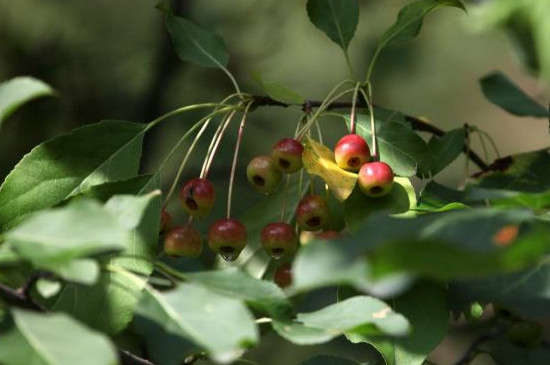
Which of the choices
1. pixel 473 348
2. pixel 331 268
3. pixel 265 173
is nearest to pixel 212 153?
pixel 265 173

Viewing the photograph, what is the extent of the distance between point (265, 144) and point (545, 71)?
5.46 ft

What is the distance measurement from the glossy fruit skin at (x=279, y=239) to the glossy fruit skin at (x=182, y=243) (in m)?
0.09

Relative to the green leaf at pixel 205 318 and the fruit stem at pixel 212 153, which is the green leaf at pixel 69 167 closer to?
the fruit stem at pixel 212 153

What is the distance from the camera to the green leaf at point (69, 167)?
3.39ft

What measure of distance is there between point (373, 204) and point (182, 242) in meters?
0.23

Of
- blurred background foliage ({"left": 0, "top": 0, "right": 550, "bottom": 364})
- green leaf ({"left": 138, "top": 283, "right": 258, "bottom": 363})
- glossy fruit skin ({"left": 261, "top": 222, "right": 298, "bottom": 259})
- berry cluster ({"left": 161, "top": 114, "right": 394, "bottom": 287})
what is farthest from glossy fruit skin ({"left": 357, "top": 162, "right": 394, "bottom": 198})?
blurred background foliage ({"left": 0, "top": 0, "right": 550, "bottom": 364})

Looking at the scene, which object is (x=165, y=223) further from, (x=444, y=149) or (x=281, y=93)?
(x=444, y=149)

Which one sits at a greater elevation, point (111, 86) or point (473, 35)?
point (111, 86)

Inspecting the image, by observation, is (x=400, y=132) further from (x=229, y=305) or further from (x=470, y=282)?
(x=229, y=305)

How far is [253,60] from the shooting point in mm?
2506

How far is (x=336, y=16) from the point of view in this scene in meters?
1.32

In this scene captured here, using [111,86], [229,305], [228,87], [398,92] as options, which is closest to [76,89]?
[111,86]

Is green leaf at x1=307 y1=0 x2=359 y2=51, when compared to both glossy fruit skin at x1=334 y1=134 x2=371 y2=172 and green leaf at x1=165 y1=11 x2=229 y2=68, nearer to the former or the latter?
green leaf at x1=165 y1=11 x2=229 y2=68

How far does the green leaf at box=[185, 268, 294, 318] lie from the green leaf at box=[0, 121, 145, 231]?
13.4 inches
